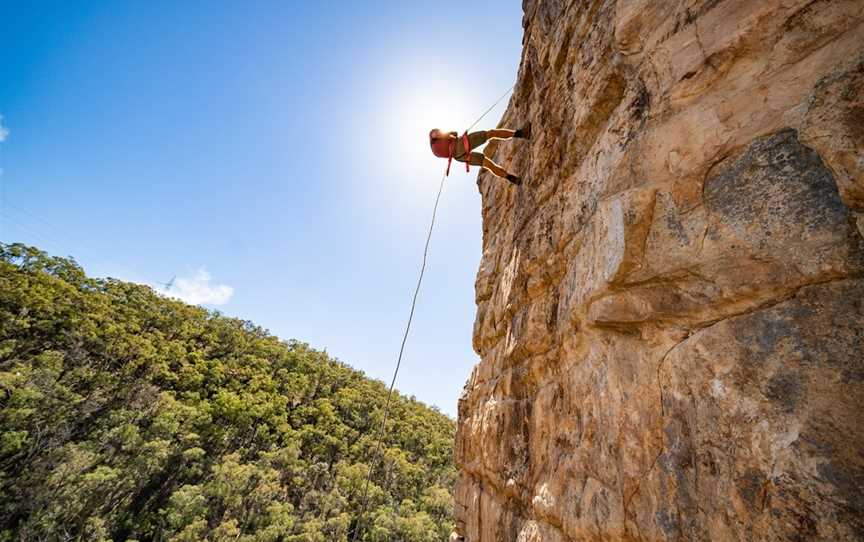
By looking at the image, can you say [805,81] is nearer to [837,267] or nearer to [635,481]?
[837,267]

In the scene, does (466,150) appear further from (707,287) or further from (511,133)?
(707,287)

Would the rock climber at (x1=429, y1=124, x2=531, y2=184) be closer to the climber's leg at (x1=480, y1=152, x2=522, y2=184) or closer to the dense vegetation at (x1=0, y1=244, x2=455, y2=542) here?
the climber's leg at (x1=480, y1=152, x2=522, y2=184)

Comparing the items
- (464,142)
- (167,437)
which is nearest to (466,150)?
(464,142)

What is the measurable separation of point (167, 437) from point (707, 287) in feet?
128

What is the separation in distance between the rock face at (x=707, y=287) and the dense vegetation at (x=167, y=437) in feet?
95.1

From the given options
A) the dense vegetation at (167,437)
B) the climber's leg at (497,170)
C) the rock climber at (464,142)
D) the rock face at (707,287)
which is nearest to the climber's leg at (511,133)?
the rock climber at (464,142)

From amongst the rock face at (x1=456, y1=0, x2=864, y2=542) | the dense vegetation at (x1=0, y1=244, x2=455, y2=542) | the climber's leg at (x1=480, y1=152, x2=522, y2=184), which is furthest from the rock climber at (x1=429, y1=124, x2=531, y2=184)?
the dense vegetation at (x1=0, y1=244, x2=455, y2=542)

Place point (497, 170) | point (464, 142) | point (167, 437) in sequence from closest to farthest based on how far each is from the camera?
1. point (464, 142)
2. point (497, 170)
3. point (167, 437)

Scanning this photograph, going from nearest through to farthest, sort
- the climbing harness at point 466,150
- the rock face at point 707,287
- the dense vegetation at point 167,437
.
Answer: the rock face at point 707,287 → the climbing harness at point 466,150 → the dense vegetation at point 167,437

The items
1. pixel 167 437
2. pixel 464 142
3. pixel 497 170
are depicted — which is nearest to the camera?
pixel 464 142

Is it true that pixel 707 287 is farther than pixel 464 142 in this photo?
No

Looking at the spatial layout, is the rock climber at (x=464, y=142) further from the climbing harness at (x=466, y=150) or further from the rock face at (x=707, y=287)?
the rock face at (x=707, y=287)

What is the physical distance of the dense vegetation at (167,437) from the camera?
75.9 ft

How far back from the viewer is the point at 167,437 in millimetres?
28922
